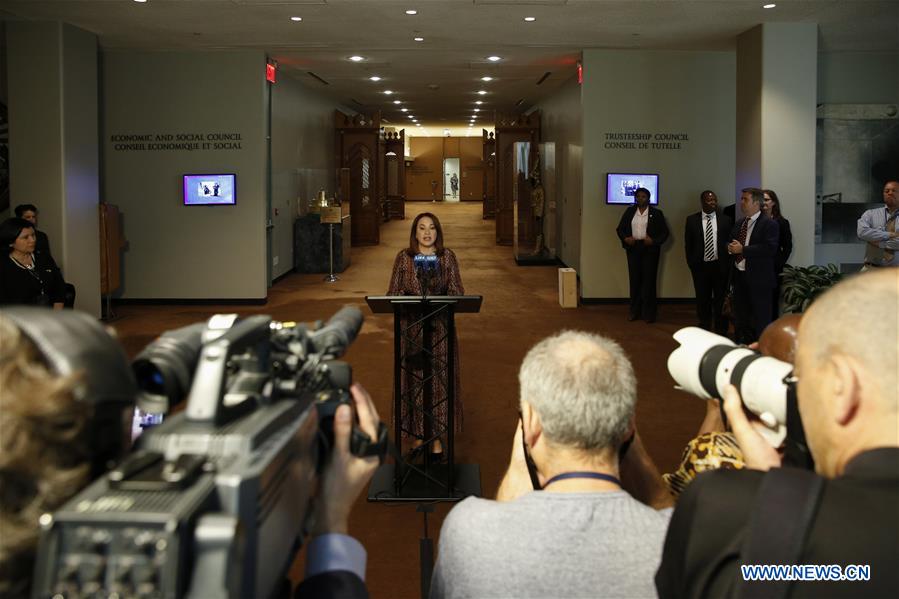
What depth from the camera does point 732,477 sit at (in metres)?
1.06

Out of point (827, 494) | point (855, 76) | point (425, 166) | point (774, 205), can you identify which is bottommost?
point (827, 494)

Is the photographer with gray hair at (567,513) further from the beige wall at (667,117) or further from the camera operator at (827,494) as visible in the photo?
the beige wall at (667,117)

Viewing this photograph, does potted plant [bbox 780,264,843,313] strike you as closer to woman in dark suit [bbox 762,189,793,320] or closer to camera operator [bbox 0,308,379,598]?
woman in dark suit [bbox 762,189,793,320]

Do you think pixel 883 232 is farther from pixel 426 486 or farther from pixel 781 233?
pixel 426 486

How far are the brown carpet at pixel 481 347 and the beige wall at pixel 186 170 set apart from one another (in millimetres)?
520

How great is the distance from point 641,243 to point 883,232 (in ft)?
10.5

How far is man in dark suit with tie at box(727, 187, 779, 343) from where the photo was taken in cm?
777

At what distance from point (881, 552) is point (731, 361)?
2.27ft

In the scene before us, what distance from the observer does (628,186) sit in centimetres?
1084

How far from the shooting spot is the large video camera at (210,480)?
2.33 ft

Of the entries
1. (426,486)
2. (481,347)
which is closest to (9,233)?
(426,486)

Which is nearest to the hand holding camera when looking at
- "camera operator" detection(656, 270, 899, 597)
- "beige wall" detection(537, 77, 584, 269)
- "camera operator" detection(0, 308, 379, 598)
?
"camera operator" detection(656, 270, 899, 597)

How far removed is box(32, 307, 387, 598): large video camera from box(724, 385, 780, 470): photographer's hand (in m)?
0.61

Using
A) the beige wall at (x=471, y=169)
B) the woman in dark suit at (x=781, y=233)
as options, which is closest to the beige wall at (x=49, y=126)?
the woman in dark suit at (x=781, y=233)
